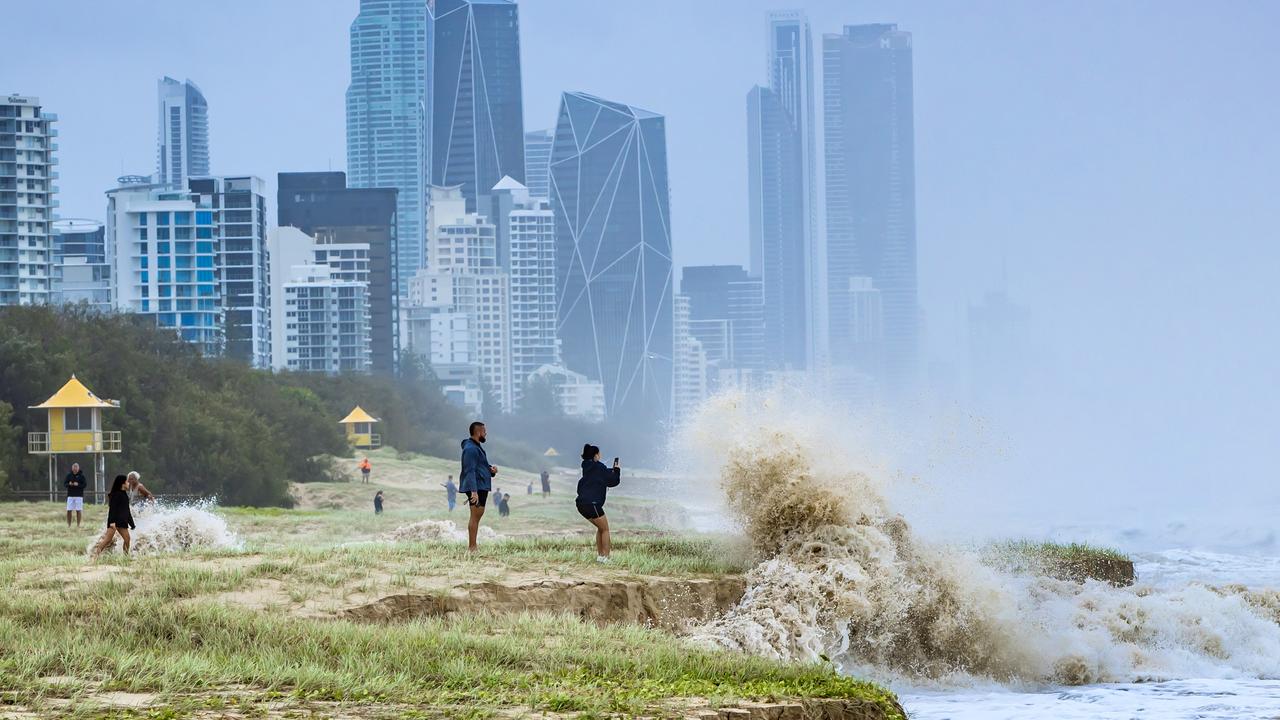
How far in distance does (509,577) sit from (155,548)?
691 cm

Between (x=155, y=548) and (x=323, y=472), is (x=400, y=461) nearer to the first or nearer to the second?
(x=323, y=472)

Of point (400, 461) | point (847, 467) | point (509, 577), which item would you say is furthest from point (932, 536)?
point (400, 461)

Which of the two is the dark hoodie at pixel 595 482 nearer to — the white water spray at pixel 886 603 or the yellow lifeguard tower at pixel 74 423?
the white water spray at pixel 886 603

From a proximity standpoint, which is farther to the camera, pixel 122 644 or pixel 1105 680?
pixel 1105 680

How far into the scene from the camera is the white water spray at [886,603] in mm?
16891

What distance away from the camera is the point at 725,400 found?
21.2 m

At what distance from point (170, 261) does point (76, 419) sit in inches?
4169

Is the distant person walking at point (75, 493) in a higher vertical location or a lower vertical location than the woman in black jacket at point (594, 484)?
lower

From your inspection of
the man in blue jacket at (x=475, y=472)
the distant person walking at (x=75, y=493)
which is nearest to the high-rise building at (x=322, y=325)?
the distant person walking at (x=75, y=493)

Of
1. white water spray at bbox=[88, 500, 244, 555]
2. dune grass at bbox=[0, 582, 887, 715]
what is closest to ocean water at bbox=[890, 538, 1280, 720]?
dune grass at bbox=[0, 582, 887, 715]

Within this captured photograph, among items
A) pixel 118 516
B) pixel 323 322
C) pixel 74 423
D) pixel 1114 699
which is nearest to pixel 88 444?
pixel 74 423

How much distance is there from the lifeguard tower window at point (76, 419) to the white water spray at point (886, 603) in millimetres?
32881

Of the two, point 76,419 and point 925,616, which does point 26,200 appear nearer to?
point 76,419

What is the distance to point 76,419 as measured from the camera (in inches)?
1919
